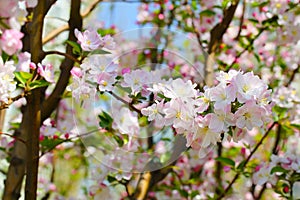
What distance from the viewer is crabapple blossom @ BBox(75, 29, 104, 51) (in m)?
1.33

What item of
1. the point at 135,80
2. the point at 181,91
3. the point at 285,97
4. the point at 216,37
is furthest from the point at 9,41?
the point at 285,97

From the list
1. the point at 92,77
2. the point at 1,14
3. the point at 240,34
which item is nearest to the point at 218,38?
the point at 240,34

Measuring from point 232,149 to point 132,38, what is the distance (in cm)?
82

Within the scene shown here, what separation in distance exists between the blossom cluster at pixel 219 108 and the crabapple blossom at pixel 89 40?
0.88 feet

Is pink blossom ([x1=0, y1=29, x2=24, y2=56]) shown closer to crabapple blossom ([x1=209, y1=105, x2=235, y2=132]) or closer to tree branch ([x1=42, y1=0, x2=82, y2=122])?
tree branch ([x1=42, y1=0, x2=82, y2=122])

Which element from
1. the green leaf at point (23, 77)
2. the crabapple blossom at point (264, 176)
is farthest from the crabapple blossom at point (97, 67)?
the crabapple blossom at point (264, 176)

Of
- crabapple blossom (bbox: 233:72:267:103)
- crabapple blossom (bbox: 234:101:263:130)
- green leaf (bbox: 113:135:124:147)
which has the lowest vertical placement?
crabapple blossom (bbox: 234:101:263:130)

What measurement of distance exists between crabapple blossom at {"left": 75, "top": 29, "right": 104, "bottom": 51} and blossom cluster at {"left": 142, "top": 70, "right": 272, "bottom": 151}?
0.88 feet

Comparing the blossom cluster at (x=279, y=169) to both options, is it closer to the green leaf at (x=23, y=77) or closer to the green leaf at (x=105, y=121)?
the green leaf at (x=105, y=121)

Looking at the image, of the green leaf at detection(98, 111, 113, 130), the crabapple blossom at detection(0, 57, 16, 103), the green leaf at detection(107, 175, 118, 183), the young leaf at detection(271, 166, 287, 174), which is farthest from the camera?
the green leaf at detection(107, 175, 118, 183)

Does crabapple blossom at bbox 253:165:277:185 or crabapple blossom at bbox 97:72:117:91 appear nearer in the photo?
crabapple blossom at bbox 97:72:117:91

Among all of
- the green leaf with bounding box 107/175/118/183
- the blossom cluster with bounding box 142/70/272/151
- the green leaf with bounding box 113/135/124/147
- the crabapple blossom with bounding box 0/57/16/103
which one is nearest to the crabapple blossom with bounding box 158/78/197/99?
the blossom cluster with bounding box 142/70/272/151

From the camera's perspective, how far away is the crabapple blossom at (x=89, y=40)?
133 centimetres

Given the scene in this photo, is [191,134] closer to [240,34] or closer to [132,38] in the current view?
[240,34]
